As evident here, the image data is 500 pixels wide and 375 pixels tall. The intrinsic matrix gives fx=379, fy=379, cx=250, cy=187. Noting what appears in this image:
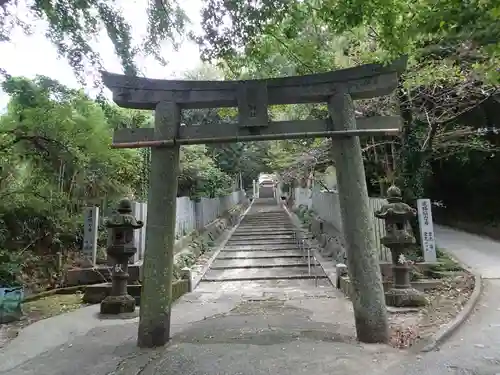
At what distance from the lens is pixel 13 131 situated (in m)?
8.30

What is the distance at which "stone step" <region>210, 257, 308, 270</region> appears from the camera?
11820 millimetres

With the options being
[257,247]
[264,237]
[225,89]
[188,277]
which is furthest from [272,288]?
[264,237]

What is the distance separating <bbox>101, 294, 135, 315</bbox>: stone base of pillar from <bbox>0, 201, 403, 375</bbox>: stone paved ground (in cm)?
32

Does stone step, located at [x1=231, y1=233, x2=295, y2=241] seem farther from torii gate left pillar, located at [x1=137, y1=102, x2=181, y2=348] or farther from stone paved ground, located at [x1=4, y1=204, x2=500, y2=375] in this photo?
torii gate left pillar, located at [x1=137, y1=102, x2=181, y2=348]

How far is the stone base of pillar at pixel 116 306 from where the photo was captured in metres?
6.95

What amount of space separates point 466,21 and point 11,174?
969 cm

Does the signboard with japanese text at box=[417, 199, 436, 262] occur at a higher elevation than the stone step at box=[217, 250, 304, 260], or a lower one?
higher

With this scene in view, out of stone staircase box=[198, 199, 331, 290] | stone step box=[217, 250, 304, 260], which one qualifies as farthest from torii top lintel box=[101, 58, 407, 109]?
stone step box=[217, 250, 304, 260]

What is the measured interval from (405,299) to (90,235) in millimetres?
7098

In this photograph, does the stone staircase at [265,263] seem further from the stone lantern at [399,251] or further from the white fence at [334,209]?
the stone lantern at [399,251]

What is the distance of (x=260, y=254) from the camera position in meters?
13.5

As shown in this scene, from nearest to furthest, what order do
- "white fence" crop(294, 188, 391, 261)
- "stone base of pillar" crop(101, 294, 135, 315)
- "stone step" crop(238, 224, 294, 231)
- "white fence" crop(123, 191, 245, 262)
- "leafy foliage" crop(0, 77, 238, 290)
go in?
"stone base of pillar" crop(101, 294, 135, 315), "leafy foliage" crop(0, 77, 238, 290), "white fence" crop(294, 188, 391, 261), "white fence" crop(123, 191, 245, 262), "stone step" crop(238, 224, 294, 231)

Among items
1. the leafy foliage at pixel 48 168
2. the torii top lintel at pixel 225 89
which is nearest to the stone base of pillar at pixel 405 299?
the torii top lintel at pixel 225 89

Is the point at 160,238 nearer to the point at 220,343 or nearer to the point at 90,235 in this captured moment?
the point at 220,343
